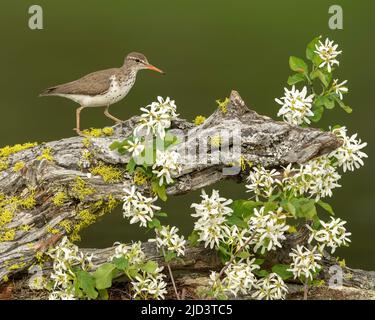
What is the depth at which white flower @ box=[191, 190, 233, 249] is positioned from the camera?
470 cm

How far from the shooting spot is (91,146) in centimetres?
517

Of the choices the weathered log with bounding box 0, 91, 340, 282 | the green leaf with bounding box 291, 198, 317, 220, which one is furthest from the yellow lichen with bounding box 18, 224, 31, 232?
the green leaf with bounding box 291, 198, 317, 220

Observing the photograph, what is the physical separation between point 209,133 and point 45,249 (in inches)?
49.0

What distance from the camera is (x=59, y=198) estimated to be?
504 cm

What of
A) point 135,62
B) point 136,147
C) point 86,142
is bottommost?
point 136,147

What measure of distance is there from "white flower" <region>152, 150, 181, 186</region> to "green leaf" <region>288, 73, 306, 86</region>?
874 mm

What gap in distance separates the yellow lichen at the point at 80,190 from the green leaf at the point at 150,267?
1.96 feet

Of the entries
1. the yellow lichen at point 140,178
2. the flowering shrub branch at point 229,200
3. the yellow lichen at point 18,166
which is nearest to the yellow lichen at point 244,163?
the flowering shrub branch at point 229,200

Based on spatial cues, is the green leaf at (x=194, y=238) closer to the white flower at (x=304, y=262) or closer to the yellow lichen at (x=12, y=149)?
the white flower at (x=304, y=262)

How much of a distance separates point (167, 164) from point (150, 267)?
617mm

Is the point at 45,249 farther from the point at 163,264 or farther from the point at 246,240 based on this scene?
the point at 246,240

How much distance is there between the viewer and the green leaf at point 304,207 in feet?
15.3

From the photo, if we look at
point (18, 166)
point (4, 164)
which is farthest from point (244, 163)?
point (4, 164)

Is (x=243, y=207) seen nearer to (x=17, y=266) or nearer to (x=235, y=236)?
(x=235, y=236)
